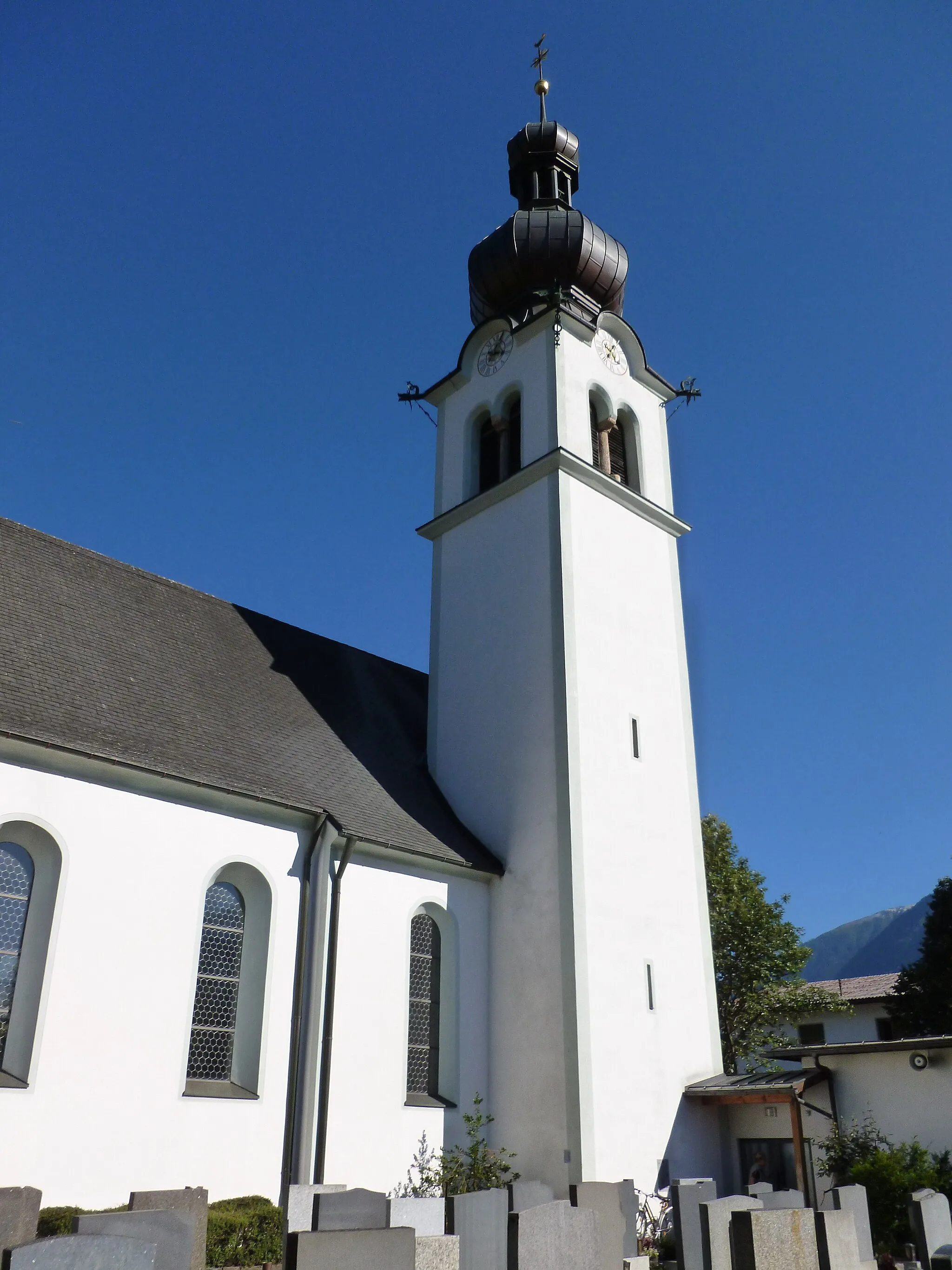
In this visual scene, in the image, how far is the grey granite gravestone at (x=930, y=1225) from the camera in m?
10.2

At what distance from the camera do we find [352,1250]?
633 cm

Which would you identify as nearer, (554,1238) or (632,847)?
(554,1238)

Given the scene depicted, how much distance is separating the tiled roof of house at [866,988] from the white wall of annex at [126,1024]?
24.5 metres

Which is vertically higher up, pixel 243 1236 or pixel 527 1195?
pixel 527 1195

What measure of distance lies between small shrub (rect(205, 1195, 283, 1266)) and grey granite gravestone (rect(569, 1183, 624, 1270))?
3.44 meters

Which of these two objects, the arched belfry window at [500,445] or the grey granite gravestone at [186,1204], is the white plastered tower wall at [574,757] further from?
the grey granite gravestone at [186,1204]

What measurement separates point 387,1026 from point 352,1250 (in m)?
7.50

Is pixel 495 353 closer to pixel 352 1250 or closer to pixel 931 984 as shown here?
pixel 352 1250

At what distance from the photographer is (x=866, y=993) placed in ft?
116

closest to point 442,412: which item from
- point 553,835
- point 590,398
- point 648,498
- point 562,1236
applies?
point 590,398

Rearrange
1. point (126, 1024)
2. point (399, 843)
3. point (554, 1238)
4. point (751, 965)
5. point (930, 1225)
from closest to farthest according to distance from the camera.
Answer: point (554, 1238)
point (930, 1225)
point (126, 1024)
point (399, 843)
point (751, 965)

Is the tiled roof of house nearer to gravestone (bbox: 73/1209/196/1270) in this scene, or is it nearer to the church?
the church

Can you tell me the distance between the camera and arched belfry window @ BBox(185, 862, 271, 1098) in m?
12.3

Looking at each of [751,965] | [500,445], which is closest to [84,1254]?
[500,445]
